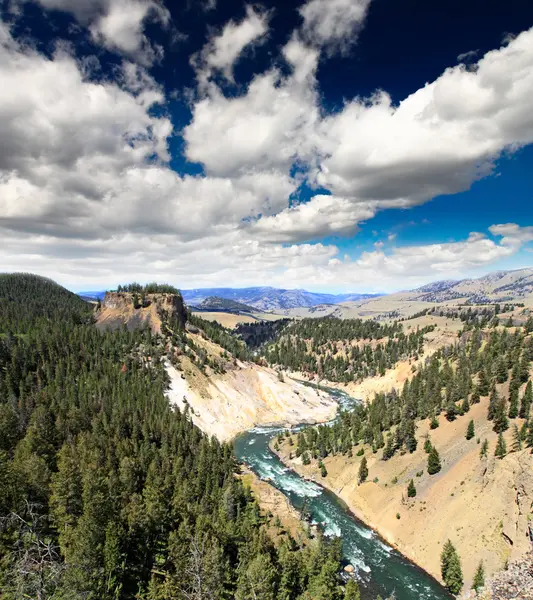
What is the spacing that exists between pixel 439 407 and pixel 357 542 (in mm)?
48513

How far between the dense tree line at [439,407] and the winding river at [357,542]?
12.8 metres

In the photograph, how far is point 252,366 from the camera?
192750 millimetres

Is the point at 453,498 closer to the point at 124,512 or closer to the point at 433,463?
the point at 433,463

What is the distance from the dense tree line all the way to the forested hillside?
35768 mm

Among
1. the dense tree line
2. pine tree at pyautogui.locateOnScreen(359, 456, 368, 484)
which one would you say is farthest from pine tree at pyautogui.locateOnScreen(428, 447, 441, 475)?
pine tree at pyautogui.locateOnScreen(359, 456, 368, 484)

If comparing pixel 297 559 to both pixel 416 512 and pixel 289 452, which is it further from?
pixel 289 452

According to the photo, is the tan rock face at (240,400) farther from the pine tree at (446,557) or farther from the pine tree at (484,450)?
the pine tree at (446,557)

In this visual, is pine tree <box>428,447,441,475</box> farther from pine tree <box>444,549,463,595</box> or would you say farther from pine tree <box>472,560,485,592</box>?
pine tree <box>472,560,485,592</box>

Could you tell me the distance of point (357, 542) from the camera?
70312 millimetres

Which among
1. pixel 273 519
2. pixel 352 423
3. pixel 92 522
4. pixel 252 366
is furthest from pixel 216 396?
pixel 92 522

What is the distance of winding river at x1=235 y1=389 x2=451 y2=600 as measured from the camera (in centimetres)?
5750

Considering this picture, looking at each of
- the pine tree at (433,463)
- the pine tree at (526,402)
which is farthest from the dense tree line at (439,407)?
the pine tree at (433,463)

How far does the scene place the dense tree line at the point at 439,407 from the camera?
83562 millimetres

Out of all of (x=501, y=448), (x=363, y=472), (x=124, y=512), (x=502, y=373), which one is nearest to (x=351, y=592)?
(x=124, y=512)
